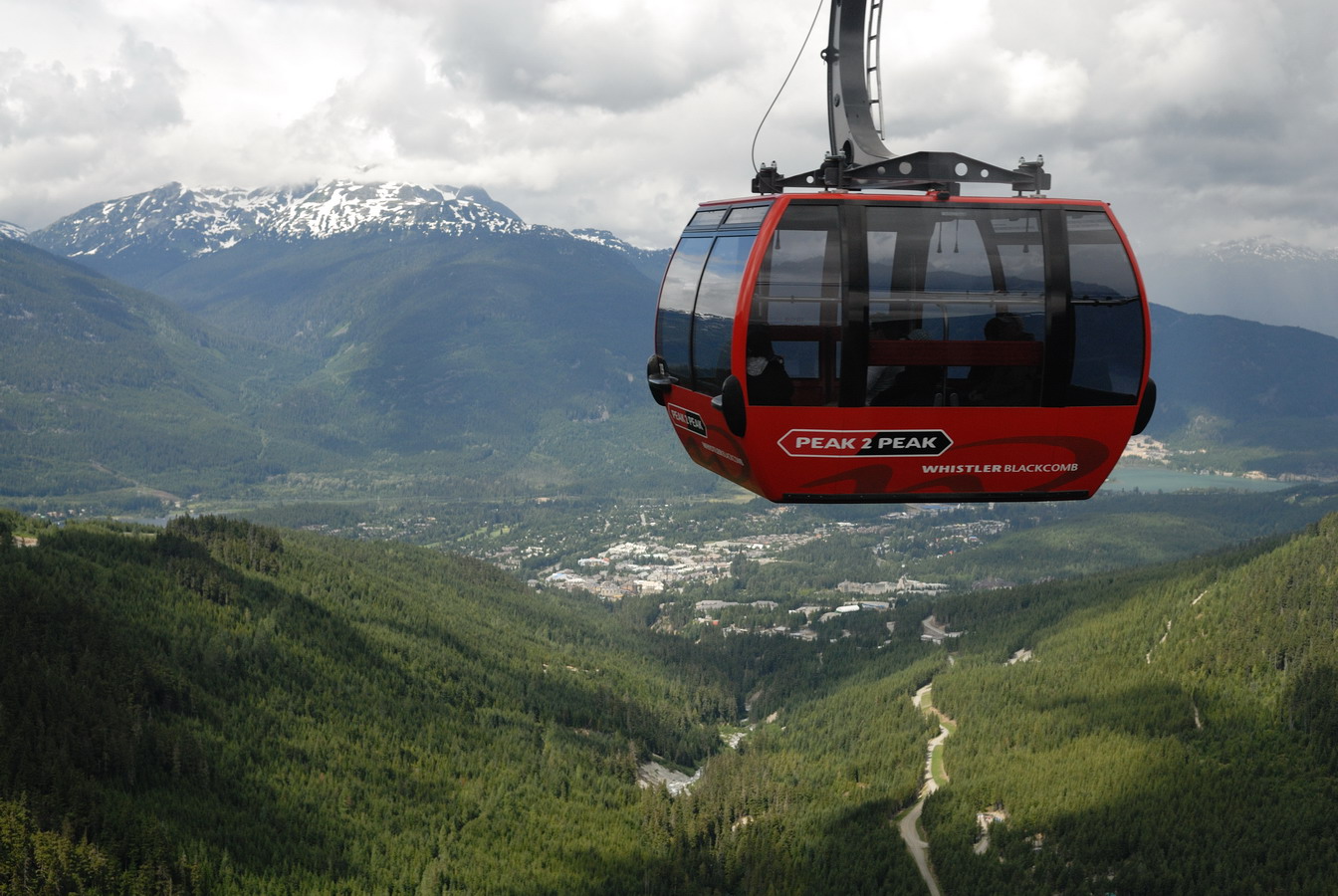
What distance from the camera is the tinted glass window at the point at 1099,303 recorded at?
20.8 metres

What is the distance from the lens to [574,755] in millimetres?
156500

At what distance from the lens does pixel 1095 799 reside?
12950 cm

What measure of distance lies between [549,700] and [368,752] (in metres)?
38.6

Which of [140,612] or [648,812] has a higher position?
[140,612]

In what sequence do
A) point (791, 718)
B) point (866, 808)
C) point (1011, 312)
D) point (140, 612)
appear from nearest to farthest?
1. point (1011, 312)
2. point (866, 808)
3. point (140, 612)
4. point (791, 718)

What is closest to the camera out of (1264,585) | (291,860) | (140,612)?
(291,860)

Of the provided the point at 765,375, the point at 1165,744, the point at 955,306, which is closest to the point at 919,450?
the point at 955,306

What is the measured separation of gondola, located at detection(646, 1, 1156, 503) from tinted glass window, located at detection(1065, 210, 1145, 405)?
0.10 feet

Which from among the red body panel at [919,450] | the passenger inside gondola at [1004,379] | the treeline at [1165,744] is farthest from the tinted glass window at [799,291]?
the treeline at [1165,744]

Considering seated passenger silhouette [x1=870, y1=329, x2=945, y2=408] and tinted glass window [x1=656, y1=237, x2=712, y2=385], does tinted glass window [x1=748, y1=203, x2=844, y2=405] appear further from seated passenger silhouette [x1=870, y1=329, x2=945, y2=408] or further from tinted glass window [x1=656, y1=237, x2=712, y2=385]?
tinted glass window [x1=656, y1=237, x2=712, y2=385]

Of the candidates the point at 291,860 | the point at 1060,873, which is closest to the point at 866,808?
the point at 1060,873

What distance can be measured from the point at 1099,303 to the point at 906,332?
13.0 feet

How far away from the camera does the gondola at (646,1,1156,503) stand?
64.3ft

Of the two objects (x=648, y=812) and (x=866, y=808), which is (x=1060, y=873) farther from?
(x=648, y=812)
